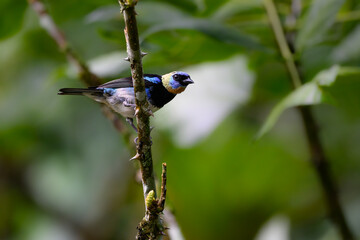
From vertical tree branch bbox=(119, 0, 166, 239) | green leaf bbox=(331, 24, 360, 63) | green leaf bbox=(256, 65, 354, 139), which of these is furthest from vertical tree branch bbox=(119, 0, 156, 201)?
green leaf bbox=(331, 24, 360, 63)

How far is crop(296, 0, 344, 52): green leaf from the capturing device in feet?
10.3

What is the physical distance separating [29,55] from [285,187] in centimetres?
373

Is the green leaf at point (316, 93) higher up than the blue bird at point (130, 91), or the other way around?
the blue bird at point (130, 91)

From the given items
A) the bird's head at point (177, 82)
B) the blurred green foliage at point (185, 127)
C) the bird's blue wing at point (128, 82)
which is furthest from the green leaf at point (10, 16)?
the bird's head at point (177, 82)

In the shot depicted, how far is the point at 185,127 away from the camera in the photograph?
427 cm

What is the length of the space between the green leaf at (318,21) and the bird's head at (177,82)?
737 millimetres

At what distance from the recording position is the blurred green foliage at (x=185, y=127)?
12.2 feet

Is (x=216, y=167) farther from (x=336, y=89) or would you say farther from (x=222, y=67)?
(x=336, y=89)

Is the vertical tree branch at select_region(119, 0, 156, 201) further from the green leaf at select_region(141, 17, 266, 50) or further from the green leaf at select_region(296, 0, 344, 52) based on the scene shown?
the green leaf at select_region(296, 0, 344, 52)

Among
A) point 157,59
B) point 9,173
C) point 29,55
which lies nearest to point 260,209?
point 157,59

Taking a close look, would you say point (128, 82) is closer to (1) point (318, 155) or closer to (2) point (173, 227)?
(2) point (173, 227)

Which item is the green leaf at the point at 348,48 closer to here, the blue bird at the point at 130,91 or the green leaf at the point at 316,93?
the green leaf at the point at 316,93

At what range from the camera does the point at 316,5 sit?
327 cm

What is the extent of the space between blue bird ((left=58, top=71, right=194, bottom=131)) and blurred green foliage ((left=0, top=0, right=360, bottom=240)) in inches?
7.9
